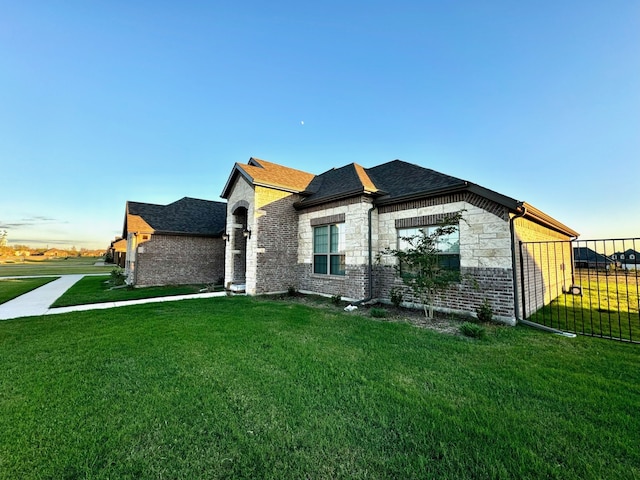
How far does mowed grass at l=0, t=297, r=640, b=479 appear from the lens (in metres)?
2.10

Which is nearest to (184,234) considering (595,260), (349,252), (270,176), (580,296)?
(270,176)

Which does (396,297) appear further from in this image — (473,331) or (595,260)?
(595,260)

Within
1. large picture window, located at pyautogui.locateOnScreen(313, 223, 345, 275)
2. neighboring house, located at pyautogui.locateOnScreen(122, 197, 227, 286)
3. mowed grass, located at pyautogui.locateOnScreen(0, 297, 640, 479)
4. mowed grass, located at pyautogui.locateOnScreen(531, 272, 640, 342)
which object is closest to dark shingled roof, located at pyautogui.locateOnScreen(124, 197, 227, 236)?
neighboring house, located at pyautogui.locateOnScreen(122, 197, 227, 286)

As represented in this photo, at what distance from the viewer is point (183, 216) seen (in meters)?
16.5

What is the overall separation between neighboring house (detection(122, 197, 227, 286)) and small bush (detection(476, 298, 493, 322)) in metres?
14.0

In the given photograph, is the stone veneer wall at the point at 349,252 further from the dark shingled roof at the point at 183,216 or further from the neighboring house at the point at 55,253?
the neighboring house at the point at 55,253

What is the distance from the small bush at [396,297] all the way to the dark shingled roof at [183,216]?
11.9 m

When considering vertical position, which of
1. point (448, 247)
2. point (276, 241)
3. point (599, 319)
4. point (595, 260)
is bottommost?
point (599, 319)

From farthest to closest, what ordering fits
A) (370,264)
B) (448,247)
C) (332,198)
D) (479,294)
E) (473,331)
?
(332,198) < (370,264) < (448,247) < (479,294) < (473,331)

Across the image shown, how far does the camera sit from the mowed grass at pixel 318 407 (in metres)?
2.10

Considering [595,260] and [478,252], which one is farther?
[478,252]

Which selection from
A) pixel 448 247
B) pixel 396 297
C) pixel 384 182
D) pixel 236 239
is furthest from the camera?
pixel 236 239

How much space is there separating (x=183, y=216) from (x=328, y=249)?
11.2 metres

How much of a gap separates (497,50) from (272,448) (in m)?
12.4
